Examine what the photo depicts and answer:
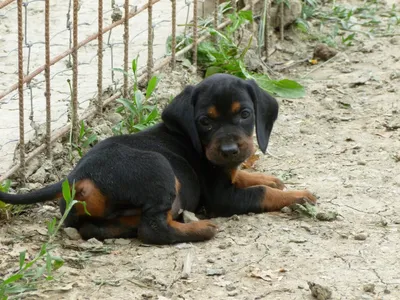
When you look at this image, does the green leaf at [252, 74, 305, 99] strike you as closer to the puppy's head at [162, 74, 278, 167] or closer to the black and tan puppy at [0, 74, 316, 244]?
the black and tan puppy at [0, 74, 316, 244]

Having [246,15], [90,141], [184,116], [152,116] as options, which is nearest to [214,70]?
[246,15]

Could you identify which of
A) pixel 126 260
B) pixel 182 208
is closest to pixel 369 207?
pixel 182 208

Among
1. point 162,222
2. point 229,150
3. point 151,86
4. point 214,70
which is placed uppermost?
point 229,150

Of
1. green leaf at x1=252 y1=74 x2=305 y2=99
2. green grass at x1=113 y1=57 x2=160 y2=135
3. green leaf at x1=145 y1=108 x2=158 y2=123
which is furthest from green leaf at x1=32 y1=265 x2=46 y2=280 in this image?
green leaf at x1=252 y1=74 x2=305 y2=99

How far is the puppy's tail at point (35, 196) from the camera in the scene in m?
5.00

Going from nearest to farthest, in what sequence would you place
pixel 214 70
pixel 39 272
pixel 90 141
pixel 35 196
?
1. pixel 39 272
2. pixel 35 196
3. pixel 90 141
4. pixel 214 70

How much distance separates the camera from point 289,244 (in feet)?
16.6

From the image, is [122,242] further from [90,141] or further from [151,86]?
[151,86]

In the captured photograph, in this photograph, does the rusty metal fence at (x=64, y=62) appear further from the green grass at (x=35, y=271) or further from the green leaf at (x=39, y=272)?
the green leaf at (x=39, y=272)

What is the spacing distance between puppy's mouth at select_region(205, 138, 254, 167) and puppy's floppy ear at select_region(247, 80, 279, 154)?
23 centimetres

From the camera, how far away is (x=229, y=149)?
5.39 metres

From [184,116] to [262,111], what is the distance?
1.66ft

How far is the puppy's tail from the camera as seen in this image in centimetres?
500

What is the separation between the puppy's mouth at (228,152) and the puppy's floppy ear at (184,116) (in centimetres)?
12
